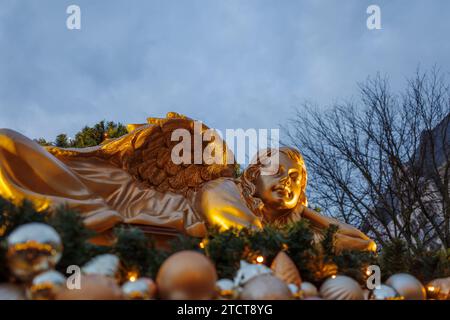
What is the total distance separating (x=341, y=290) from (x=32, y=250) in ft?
3.88

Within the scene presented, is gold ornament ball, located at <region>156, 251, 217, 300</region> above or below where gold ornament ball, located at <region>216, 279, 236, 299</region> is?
above

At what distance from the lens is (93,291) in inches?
60.2

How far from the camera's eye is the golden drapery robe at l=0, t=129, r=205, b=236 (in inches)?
120

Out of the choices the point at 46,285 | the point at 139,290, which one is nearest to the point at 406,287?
the point at 139,290

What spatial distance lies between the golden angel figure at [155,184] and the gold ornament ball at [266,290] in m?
1.47

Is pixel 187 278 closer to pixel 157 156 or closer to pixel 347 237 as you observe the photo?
pixel 157 156

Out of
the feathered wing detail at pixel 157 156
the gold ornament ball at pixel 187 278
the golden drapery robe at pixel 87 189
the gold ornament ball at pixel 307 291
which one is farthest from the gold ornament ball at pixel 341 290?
the feathered wing detail at pixel 157 156

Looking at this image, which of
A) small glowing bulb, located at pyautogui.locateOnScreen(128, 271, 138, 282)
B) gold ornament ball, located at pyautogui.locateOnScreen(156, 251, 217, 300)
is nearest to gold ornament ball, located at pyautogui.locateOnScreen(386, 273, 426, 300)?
gold ornament ball, located at pyautogui.locateOnScreen(156, 251, 217, 300)

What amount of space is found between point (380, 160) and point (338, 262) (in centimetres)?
678

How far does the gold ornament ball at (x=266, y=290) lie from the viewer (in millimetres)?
1681

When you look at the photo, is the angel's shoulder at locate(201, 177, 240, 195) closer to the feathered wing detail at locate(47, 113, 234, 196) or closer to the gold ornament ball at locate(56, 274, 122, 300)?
the feathered wing detail at locate(47, 113, 234, 196)

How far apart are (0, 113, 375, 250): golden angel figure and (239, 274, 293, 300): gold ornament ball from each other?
147cm
